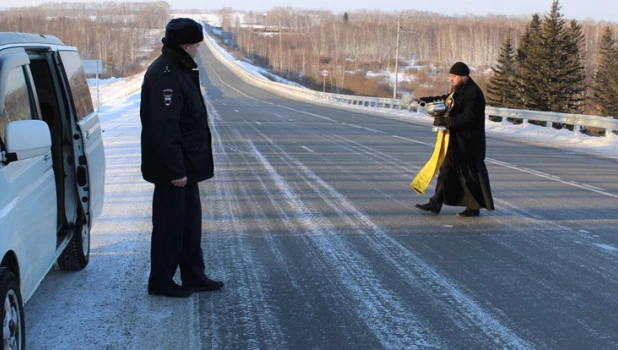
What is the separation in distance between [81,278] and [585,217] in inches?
236

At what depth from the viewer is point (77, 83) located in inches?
221

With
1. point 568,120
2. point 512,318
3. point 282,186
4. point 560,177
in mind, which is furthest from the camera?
point 568,120

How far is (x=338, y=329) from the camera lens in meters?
4.32

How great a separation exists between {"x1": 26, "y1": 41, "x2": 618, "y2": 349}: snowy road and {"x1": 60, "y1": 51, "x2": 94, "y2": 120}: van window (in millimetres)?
1409

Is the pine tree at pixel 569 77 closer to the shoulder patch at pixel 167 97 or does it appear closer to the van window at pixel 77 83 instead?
the van window at pixel 77 83

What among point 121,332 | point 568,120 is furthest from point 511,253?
point 568,120

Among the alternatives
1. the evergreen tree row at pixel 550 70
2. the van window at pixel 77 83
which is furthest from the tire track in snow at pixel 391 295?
the evergreen tree row at pixel 550 70

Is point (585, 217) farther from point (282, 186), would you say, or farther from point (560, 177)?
point (282, 186)

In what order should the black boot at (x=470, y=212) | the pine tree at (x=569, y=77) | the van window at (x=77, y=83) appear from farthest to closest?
1. the pine tree at (x=569, y=77)
2. the black boot at (x=470, y=212)
3. the van window at (x=77, y=83)

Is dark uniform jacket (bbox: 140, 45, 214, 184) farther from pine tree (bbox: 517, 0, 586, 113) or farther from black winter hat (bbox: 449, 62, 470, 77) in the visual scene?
pine tree (bbox: 517, 0, 586, 113)

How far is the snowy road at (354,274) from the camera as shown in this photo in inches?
166

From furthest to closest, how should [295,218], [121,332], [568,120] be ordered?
[568,120] → [295,218] → [121,332]

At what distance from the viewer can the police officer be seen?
15.0 ft

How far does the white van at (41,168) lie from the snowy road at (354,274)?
1.74 ft
